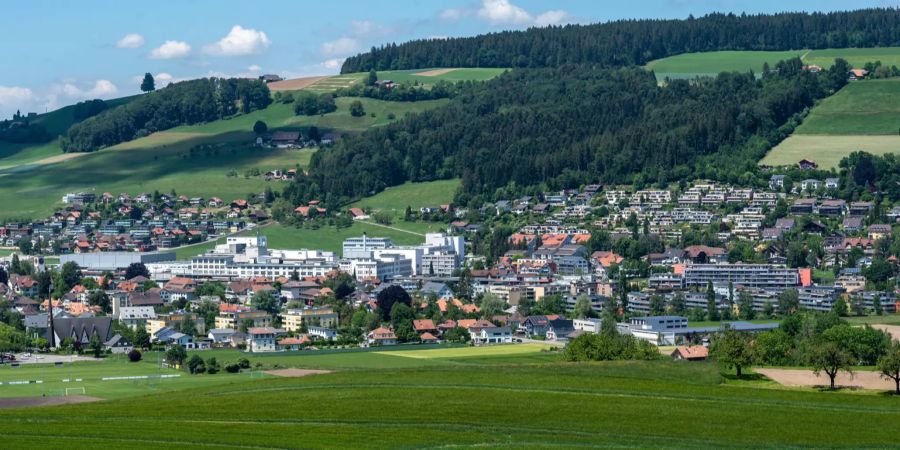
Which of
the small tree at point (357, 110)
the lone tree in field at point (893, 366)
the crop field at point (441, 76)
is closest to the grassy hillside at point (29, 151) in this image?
the small tree at point (357, 110)

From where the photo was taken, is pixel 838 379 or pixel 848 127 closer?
pixel 838 379

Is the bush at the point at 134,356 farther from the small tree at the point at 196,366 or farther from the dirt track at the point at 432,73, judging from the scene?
the dirt track at the point at 432,73

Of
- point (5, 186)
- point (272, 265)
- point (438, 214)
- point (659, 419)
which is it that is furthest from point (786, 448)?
point (5, 186)

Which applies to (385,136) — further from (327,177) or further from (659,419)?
(659,419)

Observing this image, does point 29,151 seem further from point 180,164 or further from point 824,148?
point 824,148

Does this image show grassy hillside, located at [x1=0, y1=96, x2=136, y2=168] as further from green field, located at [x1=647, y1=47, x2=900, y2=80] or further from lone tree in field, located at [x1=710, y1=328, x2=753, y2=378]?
lone tree in field, located at [x1=710, y1=328, x2=753, y2=378]

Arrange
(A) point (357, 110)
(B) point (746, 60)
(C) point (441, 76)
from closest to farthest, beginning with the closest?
(A) point (357, 110)
(B) point (746, 60)
(C) point (441, 76)

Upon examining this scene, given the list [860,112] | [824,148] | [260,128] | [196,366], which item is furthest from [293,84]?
[196,366]
